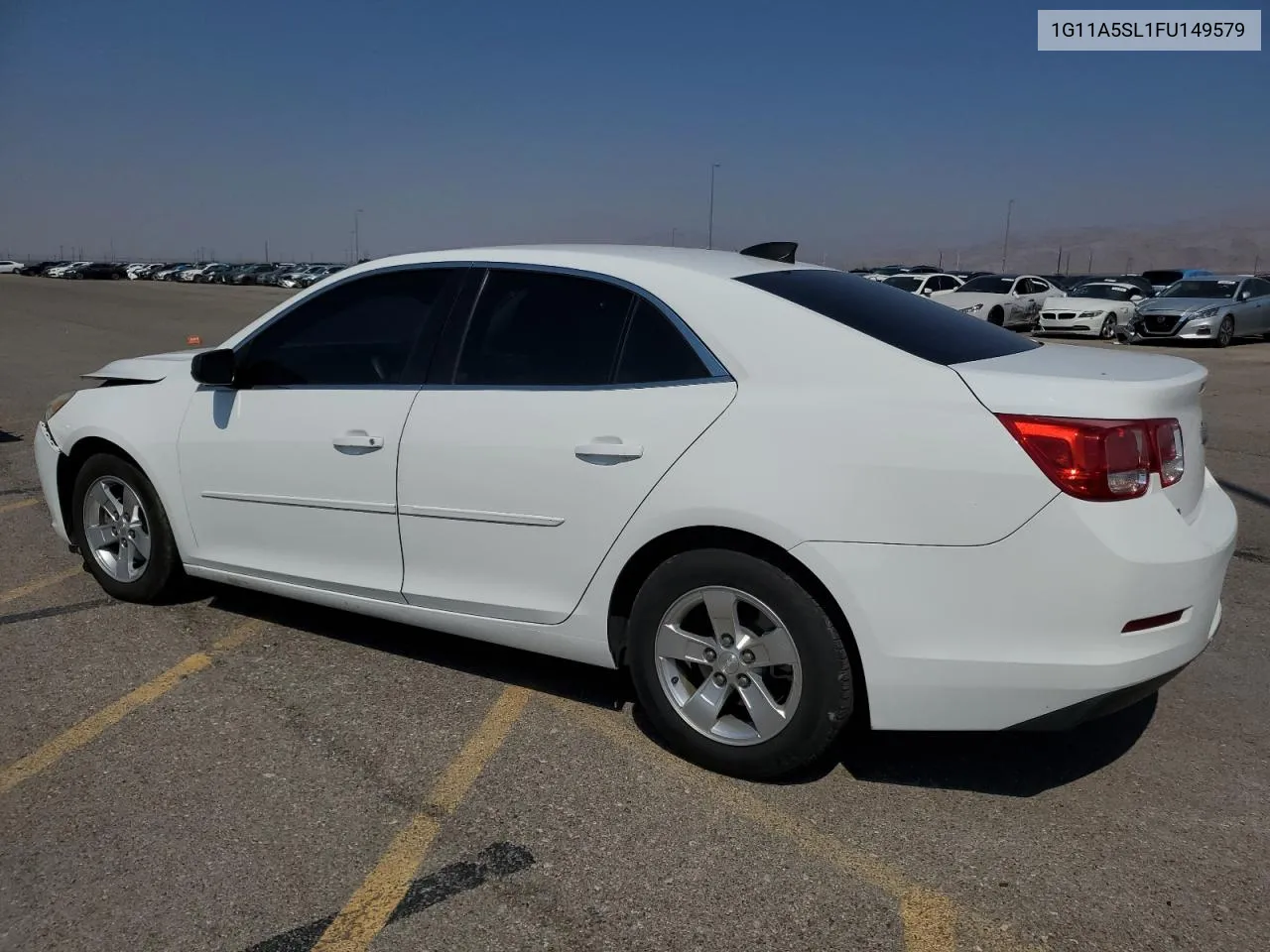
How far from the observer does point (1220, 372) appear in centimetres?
1659

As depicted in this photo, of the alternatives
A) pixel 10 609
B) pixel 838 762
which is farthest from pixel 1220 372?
pixel 10 609

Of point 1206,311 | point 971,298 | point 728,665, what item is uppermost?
point 728,665

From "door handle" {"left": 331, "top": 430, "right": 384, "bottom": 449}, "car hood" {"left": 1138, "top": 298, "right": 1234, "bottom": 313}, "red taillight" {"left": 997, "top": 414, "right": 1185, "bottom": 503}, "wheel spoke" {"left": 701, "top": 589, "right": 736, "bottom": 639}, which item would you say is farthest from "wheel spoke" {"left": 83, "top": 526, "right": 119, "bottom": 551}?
"car hood" {"left": 1138, "top": 298, "right": 1234, "bottom": 313}

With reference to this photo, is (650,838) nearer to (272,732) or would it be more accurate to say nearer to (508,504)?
(508,504)

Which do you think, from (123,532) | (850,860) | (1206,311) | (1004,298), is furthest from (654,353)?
(1004,298)

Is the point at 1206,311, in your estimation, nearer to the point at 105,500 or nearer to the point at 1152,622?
the point at 1152,622

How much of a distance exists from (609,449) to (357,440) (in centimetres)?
109

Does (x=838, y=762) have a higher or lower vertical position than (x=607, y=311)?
lower

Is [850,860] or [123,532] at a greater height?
[123,532]

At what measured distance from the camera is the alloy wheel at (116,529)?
477 cm

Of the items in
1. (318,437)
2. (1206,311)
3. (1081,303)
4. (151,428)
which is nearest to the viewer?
(318,437)

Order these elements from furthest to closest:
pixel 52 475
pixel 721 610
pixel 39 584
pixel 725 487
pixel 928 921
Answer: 1. pixel 39 584
2. pixel 52 475
3. pixel 721 610
4. pixel 725 487
5. pixel 928 921

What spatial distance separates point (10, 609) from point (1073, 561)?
15.1ft

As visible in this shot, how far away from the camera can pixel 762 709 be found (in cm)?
321
